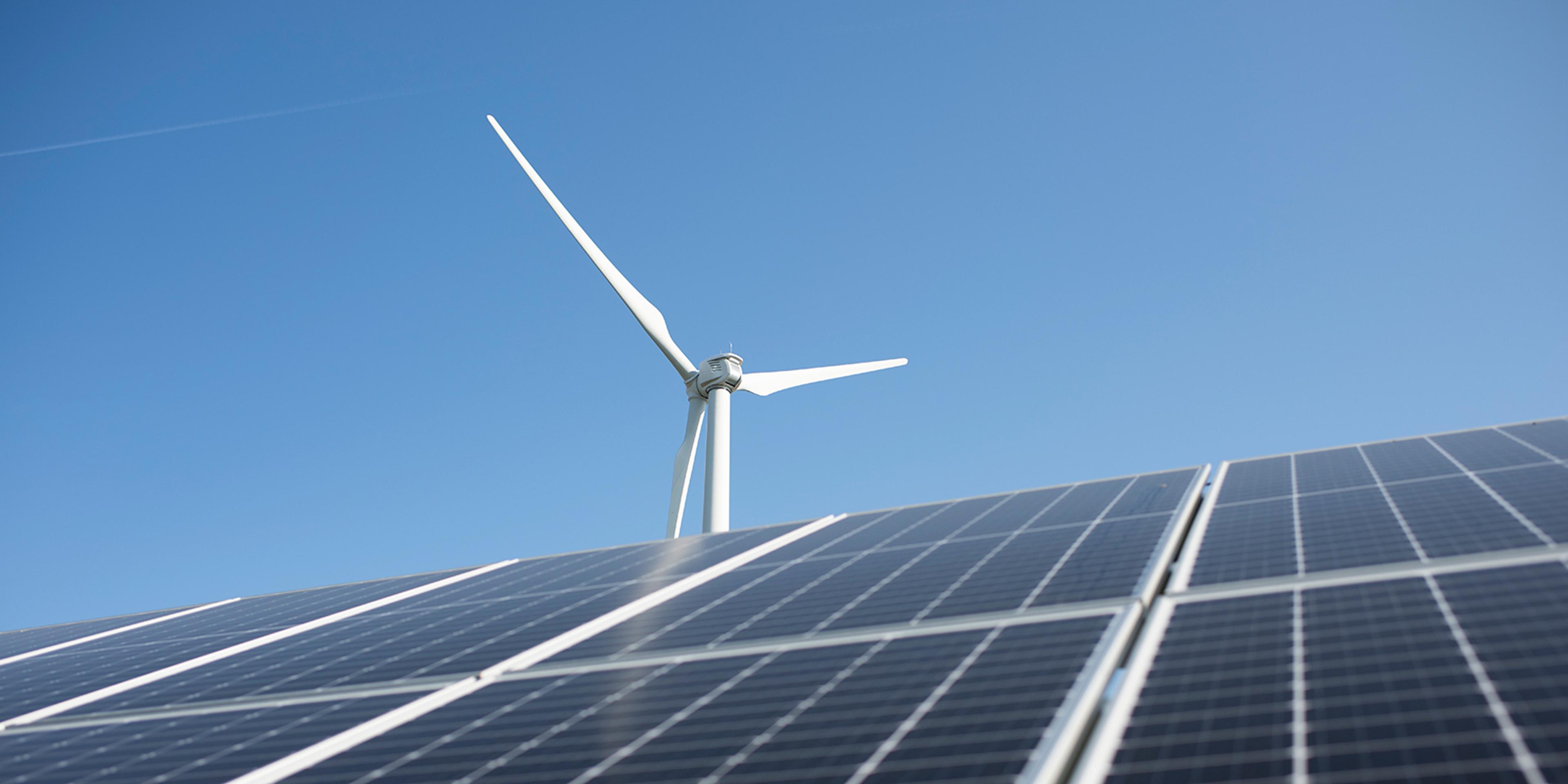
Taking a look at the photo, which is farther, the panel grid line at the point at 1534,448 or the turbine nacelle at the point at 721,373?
the turbine nacelle at the point at 721,373

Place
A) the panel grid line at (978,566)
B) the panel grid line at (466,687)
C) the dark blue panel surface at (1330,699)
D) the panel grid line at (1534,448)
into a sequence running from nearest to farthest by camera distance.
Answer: the dark blue panel surface at (1330,699) → the panel grid line at (466,687) → the panel grid line at (978,566) → the panel grid line at (1534,448)

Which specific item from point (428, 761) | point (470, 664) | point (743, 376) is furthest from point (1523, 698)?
point (743, 376)

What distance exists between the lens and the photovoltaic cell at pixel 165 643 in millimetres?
16406

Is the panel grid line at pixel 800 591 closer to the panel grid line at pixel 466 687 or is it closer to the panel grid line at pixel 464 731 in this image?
the panel grid line at pixel 466 687

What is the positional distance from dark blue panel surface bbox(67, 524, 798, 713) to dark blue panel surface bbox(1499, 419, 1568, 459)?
49.2ft

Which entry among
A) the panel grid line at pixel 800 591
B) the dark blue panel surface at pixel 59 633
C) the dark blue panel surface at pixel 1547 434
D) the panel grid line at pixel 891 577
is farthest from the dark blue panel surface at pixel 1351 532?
the dark blue panel surface at pixel 59 633

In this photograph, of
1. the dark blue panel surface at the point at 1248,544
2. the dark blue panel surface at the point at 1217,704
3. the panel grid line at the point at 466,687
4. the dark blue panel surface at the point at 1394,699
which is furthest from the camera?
the dark blue panel surface at the point at 1248,544

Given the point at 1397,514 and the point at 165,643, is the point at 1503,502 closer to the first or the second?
the point at 1397,514

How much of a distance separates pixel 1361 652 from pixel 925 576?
23.2ft

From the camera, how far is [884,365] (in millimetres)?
51906

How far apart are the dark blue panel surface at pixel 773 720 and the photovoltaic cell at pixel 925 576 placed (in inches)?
50.7

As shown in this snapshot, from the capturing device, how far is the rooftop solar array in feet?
22.7

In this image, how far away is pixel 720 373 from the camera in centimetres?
4297

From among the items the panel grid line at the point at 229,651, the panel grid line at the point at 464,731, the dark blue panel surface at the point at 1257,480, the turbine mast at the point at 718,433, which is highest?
the turbine mast at the point at 718,433
